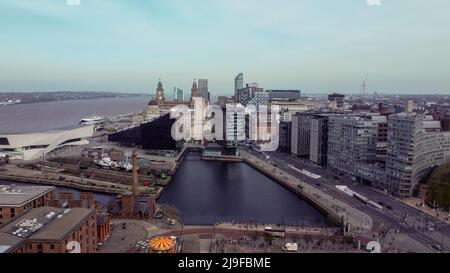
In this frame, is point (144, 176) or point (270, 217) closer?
point (270, 217)

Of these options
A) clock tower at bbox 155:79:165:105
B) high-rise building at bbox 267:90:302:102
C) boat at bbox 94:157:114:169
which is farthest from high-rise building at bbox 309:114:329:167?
high-rise building at bbox 267:90:302:102

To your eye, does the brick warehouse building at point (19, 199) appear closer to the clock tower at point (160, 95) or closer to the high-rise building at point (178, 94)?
the clock tower at point (160, 95)

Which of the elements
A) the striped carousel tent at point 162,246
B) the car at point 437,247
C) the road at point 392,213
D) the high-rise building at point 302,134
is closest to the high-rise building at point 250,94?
the high-rise building at point 302,134

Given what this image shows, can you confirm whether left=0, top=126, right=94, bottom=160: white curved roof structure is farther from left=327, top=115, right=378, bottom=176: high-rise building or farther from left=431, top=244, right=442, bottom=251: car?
left=431, top=244, right=442, bottom=251: car

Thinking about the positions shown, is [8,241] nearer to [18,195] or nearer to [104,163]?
[18,195]
